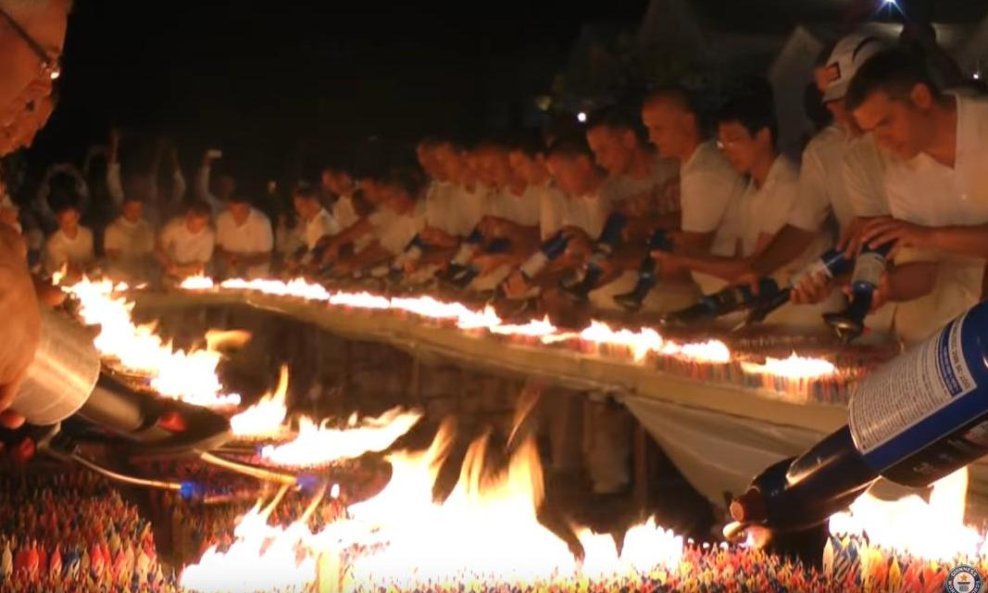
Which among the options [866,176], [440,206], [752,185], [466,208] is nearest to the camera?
[866,176]

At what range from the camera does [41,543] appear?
6.76 ft

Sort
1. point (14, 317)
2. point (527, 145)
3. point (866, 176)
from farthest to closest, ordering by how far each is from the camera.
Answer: point (527, 145) < point (866, 176) < point (14, 317)

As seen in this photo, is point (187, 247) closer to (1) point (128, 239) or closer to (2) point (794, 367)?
(1) point (128, 239)

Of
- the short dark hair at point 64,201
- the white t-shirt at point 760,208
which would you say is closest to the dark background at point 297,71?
the short dark hair at point 64,201

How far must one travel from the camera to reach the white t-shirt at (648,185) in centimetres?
561

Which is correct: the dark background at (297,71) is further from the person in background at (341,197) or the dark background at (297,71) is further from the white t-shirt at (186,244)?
the person in background at (341,197)

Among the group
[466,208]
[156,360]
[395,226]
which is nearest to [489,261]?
[466,208]

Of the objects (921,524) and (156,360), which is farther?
(156,360)

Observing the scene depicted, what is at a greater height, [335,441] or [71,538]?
[335,441]

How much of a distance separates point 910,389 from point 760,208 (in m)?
3.03

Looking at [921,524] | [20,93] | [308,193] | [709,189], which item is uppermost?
[308,193]

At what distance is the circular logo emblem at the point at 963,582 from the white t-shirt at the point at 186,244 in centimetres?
893

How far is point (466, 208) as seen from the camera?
23.8 feet

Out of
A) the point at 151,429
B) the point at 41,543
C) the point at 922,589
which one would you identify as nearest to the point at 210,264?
the point at 151,429
